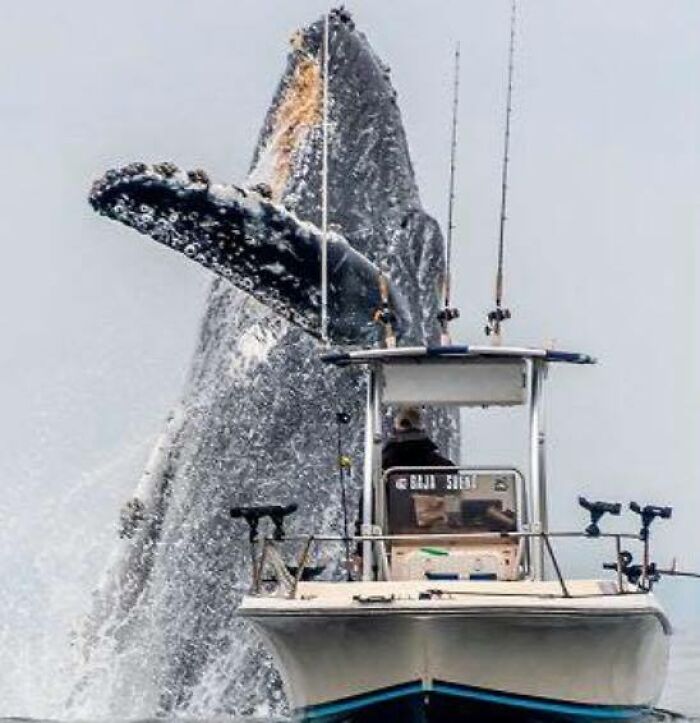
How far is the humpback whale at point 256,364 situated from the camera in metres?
16.2

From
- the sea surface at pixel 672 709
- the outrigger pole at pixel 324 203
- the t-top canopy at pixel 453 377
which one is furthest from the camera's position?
the sea surface at pixel 672 709

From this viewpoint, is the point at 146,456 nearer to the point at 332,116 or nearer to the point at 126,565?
the point at 126,565

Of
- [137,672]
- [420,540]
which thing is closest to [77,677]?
[137,672]

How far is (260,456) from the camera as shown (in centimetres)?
1742

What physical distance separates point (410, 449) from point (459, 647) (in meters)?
2.62

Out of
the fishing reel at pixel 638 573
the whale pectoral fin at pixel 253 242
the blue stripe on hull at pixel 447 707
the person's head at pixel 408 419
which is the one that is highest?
the whale pectoral fin at pixel 253 242

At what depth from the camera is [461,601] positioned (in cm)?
1182

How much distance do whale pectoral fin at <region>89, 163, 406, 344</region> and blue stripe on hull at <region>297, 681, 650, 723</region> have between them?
4.53 metres

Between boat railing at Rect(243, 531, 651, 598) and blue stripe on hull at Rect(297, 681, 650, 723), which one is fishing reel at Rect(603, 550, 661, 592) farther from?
blue stripe on hull at Rect(297, 681, 650, 723)

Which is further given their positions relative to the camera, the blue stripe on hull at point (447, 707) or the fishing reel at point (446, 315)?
the fishing reel at point (446, 315)

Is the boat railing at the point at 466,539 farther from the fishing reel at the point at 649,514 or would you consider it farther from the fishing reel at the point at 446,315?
the fishing reel at the point at 446,315

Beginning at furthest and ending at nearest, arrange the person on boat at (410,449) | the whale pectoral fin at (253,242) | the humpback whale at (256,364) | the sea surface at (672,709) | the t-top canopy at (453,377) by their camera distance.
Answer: the humpback whale at (256,364), the sea surface at (672,709), the whale pectoral fin at (253,242), the person on boat at (410,449), the t-top canopy at (453,377)

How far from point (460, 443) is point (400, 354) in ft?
15.3

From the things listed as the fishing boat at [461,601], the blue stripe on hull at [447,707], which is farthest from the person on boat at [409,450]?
the blue stripe on hull at [447,707]
